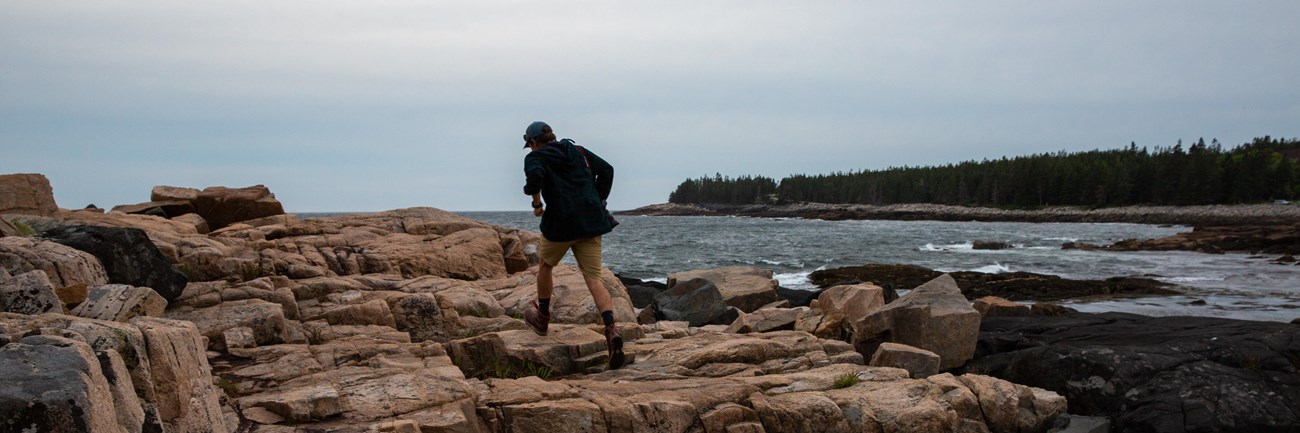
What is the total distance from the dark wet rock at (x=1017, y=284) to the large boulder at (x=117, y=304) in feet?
62.6

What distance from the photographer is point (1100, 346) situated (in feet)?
33.8

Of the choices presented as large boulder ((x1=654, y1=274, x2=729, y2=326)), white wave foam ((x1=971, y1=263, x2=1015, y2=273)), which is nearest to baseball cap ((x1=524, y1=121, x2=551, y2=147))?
large boulder ((x1=654, y1=274, x2=729, y2=326))

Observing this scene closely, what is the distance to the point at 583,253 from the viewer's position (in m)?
7.72

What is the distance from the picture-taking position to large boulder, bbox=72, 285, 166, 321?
239 inches

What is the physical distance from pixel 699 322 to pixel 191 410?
9661 mm

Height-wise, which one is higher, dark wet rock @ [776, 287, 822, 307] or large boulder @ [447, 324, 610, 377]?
large boulder @ [447, 324, 610, 377]

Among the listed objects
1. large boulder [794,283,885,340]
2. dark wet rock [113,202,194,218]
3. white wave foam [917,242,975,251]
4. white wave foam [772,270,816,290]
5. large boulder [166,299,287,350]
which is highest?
dark wet rock [113,202,194,218]

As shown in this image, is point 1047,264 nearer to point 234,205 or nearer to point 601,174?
point 234,205

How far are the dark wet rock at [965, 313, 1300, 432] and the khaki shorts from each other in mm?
5556

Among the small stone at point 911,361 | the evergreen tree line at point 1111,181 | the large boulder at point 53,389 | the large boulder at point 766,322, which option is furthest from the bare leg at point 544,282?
the evergreen tree line at point 1111,181

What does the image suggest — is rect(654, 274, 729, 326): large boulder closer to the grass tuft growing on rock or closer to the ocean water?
the grass tuft growing on rock

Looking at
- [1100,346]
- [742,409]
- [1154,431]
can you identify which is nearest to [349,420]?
[742,409]

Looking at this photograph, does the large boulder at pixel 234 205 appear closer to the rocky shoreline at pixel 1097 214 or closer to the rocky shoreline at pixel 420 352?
the rocky shoreline at pixel 420 352

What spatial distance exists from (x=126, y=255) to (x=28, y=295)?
11.0 ft
